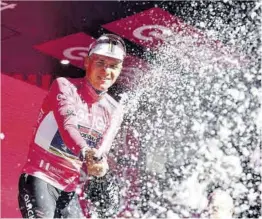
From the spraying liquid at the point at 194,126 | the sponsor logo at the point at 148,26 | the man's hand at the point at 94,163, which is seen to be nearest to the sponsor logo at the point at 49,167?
the man's hand at the point at 94,163

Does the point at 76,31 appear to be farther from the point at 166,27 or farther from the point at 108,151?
the point at 108,151

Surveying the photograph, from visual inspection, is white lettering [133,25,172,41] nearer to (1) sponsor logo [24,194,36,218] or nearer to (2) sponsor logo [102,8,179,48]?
(2) sponsor logo [102,8,179,48]

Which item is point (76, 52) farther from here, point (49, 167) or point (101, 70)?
point (49, 167)

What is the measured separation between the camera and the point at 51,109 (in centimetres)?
222

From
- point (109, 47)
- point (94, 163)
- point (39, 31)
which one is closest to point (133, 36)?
point (109, 47)

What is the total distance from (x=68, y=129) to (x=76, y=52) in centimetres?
65

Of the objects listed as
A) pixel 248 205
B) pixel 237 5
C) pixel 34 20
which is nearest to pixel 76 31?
pixel 34 20

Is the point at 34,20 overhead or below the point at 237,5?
below

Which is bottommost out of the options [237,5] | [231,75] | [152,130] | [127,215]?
[127,215]

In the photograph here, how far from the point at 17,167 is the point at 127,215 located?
57 cm

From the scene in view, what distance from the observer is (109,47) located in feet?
7.84

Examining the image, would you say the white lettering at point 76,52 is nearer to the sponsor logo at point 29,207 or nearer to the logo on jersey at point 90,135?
the logo on jersey at point 90,135

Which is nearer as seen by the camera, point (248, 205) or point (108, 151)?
point (108, 151)

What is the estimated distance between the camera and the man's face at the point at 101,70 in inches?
92.0
